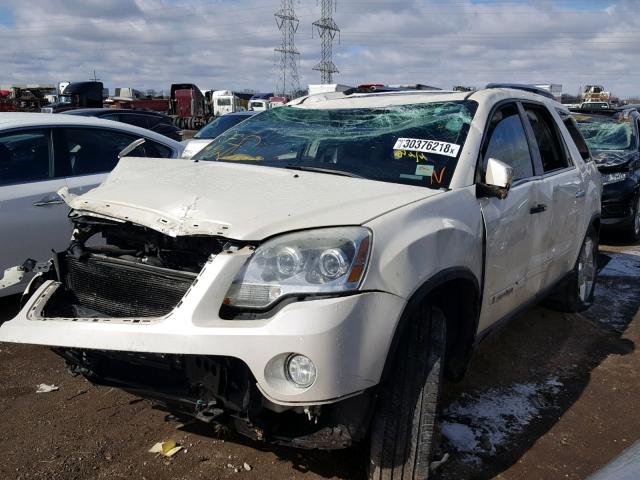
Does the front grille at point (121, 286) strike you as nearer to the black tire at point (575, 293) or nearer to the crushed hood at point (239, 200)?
the crushed hood at point (239, 200)

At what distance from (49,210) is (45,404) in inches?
68.0

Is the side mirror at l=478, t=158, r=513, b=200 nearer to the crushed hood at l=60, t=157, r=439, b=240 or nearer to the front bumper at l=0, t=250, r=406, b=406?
the crushed hood at l=60, t=157, r=439, b=240

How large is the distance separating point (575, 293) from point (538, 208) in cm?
171

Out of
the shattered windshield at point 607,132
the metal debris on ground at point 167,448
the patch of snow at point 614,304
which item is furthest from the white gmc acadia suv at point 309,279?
the shattered windshield at point 607,132

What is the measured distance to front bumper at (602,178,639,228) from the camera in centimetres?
766

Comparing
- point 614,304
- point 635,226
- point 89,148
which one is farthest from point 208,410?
point 635,226

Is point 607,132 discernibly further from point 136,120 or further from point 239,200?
A: point 136,120

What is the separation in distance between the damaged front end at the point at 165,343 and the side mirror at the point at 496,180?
1.31 m

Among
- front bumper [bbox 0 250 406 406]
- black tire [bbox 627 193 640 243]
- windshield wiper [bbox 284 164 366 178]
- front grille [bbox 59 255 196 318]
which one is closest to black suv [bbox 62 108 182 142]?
black tire [bbox 627 193 640 243]

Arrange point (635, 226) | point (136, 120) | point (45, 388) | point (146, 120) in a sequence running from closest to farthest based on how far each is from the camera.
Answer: point (45, 388)
point (635, 226)
point (136, 120)
point (146, 120)

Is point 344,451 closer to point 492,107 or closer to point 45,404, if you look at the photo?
point 45,404

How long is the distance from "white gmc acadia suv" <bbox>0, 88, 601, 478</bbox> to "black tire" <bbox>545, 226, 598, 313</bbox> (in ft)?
5.04

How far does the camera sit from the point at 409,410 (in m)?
2.50

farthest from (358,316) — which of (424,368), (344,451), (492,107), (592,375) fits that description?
(592,375)
